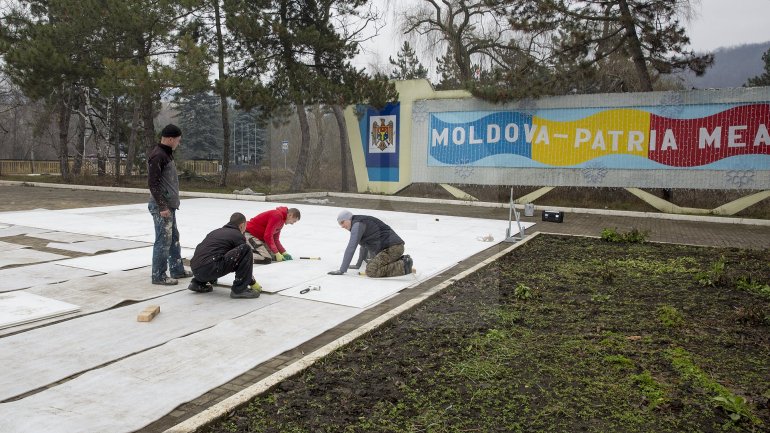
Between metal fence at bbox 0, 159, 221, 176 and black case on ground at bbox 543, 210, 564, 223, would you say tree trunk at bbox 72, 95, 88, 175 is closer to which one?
metal fence at bbox 0, 159, 221, 176

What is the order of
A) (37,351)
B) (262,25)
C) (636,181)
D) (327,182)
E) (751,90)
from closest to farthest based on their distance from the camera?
(37,351) < (751,90) < (636,181) < (262,25) < (327,182)

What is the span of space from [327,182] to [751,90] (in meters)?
23.6

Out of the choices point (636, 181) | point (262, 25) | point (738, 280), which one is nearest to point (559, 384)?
point (738, 280)

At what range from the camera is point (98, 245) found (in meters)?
9.17

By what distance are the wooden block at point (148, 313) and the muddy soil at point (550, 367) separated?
6.42ft

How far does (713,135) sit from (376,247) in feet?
43.3

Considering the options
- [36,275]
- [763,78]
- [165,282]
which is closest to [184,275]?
[165,282]

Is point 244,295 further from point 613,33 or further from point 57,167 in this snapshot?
point 57,167

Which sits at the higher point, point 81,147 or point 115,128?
point 115,128

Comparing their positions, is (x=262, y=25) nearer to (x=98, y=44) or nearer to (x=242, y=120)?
(x=98, y=44)

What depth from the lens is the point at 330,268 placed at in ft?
25.8

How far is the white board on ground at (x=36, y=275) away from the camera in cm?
642

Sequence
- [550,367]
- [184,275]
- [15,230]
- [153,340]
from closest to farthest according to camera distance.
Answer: [550,367], [153,340], [184,275], [15,230]

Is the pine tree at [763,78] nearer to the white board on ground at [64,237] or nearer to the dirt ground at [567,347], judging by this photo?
the dirt ground at [567,347]
